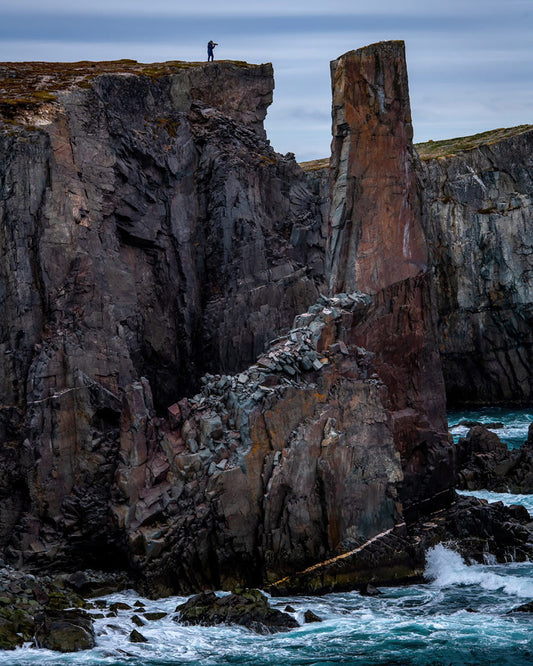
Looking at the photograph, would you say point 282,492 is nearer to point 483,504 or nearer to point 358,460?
point 358,460

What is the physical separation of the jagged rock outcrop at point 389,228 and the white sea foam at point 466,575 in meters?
4.38

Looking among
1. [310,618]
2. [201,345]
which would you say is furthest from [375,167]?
[310,618]

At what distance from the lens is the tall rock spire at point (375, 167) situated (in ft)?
112

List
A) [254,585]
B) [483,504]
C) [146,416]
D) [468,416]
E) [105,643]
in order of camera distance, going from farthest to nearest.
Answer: [468,416] < [483,504] < [146,416] < [254,585] < [105,643]

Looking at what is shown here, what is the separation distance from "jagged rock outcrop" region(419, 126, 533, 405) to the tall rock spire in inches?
1149

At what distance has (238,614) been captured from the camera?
2442 cm

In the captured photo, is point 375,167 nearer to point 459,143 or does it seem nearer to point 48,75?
point 48,75

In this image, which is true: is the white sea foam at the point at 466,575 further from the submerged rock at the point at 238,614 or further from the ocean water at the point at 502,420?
the ocean water at the point at 502,420

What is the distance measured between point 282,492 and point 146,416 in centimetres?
567

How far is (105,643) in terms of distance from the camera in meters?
22.9

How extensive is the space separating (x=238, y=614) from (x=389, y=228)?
16230 mm

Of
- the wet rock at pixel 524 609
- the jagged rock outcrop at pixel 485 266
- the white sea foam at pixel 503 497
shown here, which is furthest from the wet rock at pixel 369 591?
the jagged rock outcrop at pixel 485 266

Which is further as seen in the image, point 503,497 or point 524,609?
point 503,497

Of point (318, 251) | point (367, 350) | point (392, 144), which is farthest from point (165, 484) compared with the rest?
point (318, 251)
